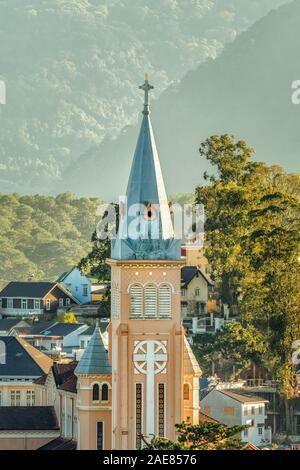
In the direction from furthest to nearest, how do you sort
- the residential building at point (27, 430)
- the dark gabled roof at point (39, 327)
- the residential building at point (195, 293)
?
the dark gabled roof at point (39, 327), the residential building at point (195, 293), the residential building at point (27, 430)

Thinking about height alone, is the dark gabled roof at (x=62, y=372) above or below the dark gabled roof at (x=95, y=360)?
below

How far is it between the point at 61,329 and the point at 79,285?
70.4ft

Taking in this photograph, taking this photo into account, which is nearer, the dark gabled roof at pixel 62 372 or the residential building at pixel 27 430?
the residential building at pixel 27 430

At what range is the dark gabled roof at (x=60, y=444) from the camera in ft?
313

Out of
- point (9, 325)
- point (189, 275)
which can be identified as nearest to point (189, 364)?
point (189, 275)

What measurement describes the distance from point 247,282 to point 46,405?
17.0m

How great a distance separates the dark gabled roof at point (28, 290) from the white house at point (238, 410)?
1705 inches

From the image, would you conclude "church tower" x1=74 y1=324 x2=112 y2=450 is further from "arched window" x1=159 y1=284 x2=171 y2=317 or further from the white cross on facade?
"arched window" x1=159 y1=284 x2=171 y2=317

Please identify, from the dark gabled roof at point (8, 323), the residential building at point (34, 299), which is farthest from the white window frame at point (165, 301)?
the residential building at point (34, 299)

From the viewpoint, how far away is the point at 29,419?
101m

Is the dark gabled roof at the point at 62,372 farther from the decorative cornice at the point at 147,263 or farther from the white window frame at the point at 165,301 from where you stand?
the decorative cornice at the point at 147,263

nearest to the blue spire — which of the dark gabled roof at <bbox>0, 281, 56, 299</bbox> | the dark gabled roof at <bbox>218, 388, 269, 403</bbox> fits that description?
the dark gabled roof at <bbox>218, 388, 269, 403</bbox>
